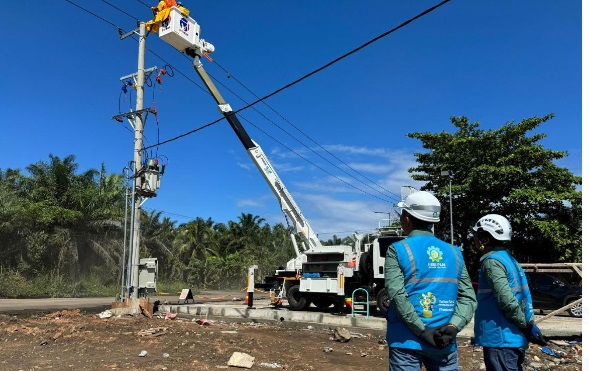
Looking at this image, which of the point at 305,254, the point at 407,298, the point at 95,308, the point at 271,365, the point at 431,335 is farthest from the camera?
the point at 95,308

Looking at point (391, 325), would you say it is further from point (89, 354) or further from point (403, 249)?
point (89, 354)

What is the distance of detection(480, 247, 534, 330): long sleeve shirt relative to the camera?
3.48 metres

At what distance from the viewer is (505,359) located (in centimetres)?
345

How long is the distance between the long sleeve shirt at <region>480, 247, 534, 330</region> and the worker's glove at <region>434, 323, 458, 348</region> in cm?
100

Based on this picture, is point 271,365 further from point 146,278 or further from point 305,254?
point 146,278

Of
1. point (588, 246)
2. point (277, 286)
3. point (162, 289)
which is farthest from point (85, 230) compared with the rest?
point (588, 246)

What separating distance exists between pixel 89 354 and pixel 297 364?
3447 mm

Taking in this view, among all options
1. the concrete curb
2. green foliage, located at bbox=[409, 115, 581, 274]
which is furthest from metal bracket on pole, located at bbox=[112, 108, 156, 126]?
green foliage, located at bbox=[409, 115, 581, 274]

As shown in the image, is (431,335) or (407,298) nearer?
(431,335)

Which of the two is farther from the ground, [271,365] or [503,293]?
[503,293]

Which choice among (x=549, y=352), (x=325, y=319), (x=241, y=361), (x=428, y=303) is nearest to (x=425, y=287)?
(x=428, y=303)

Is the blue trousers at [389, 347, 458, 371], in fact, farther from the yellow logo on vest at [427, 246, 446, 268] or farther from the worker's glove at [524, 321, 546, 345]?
the worker's glove at [524, 321, 546, 345]

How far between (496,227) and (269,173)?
14637mm

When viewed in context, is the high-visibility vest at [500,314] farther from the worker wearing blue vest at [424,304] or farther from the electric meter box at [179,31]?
the electric meter box at [179,31]
